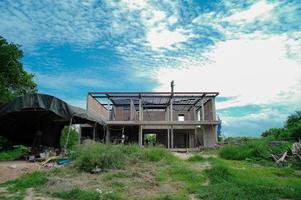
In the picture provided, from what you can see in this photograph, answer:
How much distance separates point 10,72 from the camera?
17.5 m

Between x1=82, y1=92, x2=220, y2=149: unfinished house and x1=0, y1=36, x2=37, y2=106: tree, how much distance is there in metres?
4.80

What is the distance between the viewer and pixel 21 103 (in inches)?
420

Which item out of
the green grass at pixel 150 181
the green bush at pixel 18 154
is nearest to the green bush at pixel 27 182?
the green grass at pixel 150 181

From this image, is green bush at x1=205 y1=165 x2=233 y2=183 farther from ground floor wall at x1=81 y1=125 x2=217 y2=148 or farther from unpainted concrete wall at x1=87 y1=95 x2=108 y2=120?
ground floor wall at x1=81 y1=125 x2=217 y2=148

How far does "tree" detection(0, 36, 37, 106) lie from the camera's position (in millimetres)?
16797

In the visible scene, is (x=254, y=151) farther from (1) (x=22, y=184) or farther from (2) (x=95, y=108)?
Answer: (2) (x=95, y=108)

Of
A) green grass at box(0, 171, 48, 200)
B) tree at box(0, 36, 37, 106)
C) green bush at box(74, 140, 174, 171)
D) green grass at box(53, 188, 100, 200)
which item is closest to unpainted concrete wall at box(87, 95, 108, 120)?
tree at box(0, 36, 37, 106)

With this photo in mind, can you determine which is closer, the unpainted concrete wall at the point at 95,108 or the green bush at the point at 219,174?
the green bush at the point at 219,174

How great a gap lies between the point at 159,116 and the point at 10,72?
1407cm

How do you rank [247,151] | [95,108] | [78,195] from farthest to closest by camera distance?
[95,108] → [247,151] → [78,195]

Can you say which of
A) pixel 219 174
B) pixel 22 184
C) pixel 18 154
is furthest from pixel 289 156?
pixel 18 154

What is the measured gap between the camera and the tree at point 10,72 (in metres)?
16.8

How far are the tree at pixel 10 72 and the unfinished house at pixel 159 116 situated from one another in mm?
4796

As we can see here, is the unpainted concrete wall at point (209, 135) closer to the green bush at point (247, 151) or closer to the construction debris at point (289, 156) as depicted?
the green bush at point (247, 151)
